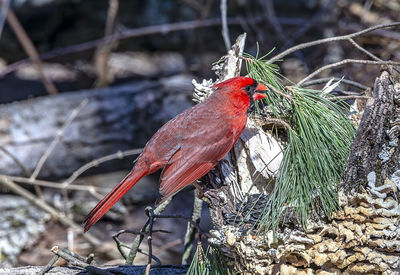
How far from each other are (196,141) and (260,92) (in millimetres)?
399

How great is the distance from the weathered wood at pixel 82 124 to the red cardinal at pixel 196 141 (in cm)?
210

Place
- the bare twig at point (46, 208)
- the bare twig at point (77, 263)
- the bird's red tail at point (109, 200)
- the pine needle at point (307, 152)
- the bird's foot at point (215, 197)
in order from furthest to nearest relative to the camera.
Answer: the bare twig at point (46, 208)
the bird's red tail at point (109, 200)
the bare twig at point (77, 263)
the bird's foot at point (215, 197)
the pine needle at point (307, 152)

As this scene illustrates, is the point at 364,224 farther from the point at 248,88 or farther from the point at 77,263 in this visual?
the point at 77,263

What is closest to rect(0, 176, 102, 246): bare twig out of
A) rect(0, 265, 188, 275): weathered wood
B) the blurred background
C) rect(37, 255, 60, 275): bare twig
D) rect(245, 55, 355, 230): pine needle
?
the blurred background

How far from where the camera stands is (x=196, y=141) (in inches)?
95.3

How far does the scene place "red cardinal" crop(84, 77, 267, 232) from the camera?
2199mm

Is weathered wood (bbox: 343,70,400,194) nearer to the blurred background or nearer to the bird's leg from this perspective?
the bird's leg

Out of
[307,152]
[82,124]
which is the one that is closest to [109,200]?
[307,152]

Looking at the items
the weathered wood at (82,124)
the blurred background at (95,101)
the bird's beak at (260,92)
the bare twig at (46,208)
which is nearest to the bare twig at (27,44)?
the blurred background at (95,101)

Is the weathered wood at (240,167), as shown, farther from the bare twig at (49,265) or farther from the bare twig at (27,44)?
the bare twig at (27,44)

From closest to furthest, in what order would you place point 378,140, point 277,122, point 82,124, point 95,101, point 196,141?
1. point 378,140
2. point 277,122
3. point 196,141
4. point 82,124
5. point 95,101

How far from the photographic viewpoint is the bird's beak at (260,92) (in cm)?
214

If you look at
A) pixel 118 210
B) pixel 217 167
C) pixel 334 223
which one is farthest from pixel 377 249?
pixel 118 210

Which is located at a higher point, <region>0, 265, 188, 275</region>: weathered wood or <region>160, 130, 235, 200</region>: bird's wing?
<region>160, 130, 235, 200</region>: bird's wing
